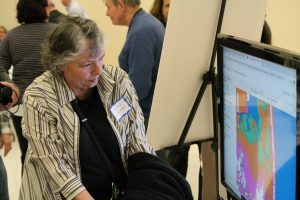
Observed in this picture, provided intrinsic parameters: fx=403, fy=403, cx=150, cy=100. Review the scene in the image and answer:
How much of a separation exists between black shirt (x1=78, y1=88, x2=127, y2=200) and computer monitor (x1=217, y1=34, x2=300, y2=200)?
0.49m

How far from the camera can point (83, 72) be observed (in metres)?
1.39

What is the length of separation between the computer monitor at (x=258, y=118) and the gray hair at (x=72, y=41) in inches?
21.2

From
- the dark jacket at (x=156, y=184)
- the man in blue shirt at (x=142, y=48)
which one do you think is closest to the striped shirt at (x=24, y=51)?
the man in blue shirt at (x=142, y=48)

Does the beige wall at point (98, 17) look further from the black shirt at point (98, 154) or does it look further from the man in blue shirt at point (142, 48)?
the black shirt at point (98, 154)

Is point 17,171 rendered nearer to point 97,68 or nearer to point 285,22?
point 97,68

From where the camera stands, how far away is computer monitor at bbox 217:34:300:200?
28.4 inches

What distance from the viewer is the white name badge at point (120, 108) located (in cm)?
144

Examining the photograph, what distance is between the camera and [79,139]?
1373 millimetres

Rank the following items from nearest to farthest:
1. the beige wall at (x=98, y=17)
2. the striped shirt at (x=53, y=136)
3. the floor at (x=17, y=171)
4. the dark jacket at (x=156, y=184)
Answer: the dark jacket at (x=156, y=184) < the striped shirt at (x=53, y=136) < the floor at (x=17, y=171) < the beige wall at (x=98, y=17)

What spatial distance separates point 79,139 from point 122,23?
1249 mm

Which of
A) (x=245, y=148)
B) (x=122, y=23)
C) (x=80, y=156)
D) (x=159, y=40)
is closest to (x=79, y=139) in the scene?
(x=80, y=156)

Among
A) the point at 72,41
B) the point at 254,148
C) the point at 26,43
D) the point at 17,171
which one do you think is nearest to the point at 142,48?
the point at 26,43

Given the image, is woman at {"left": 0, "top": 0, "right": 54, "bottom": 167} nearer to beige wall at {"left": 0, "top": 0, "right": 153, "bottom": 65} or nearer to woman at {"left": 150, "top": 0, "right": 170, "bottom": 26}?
woman at {"left": 150, "top": 0, "right": 170, "bottom": 26}

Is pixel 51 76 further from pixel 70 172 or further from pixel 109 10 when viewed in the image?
pixel 109 10
